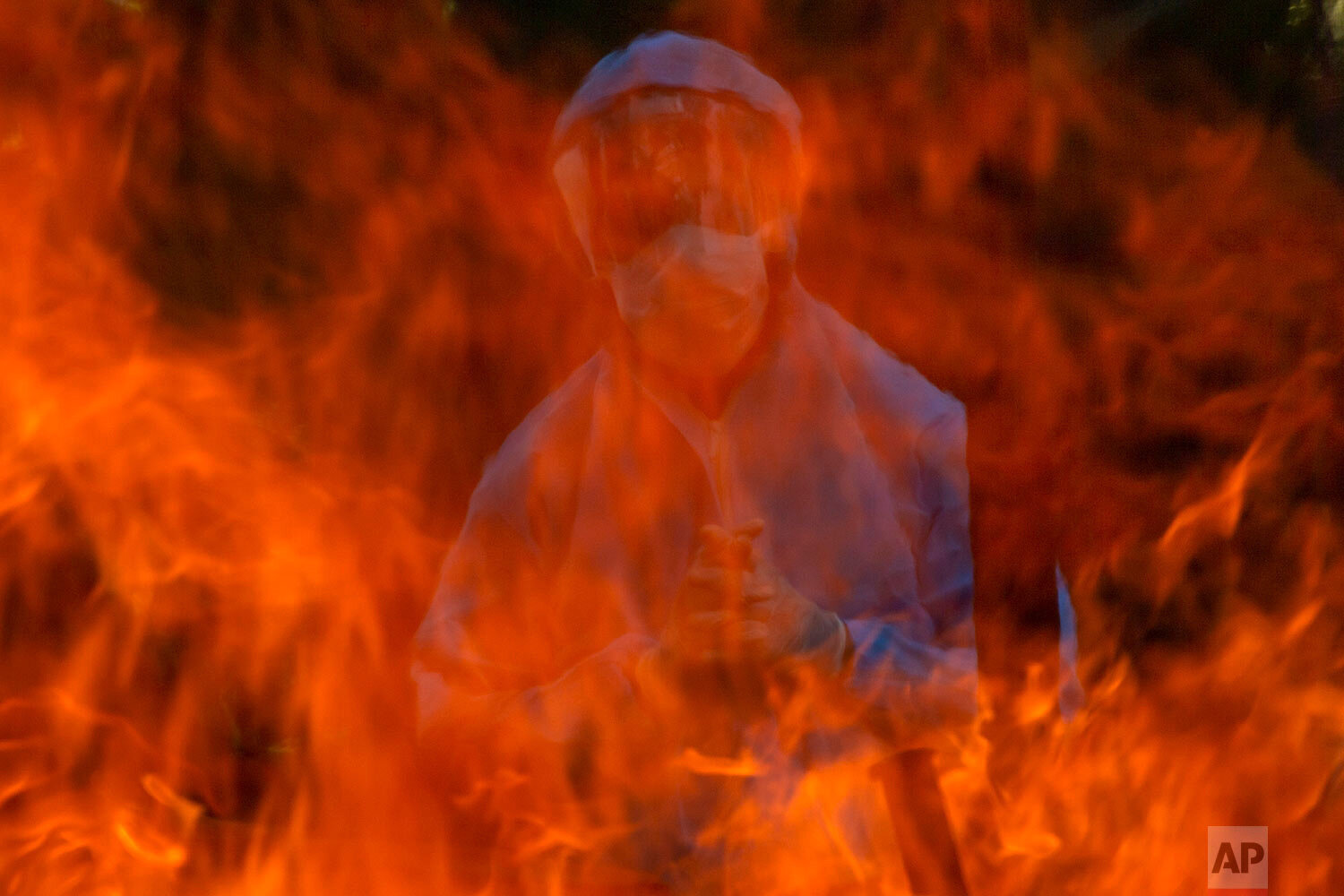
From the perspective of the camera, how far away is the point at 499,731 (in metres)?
2.00

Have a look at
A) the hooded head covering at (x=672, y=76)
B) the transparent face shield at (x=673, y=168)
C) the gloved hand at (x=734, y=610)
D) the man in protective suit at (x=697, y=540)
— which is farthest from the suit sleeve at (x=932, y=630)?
the hooded head covering at (x=672, y=76)

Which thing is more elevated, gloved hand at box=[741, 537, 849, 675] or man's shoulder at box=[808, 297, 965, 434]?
man's shoulder at box=[808, 297, 965, 434]

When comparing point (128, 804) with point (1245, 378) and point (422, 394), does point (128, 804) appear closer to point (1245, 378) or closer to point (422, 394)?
point (422, 394)

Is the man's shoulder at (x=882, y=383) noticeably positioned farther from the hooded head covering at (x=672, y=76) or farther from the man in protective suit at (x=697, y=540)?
the hooded head covering at (x=672, y=76)

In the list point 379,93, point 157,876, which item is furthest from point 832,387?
point 157,876

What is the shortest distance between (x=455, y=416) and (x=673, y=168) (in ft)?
2.27

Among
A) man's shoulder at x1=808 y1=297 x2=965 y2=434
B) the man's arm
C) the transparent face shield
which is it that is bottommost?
the man's arm

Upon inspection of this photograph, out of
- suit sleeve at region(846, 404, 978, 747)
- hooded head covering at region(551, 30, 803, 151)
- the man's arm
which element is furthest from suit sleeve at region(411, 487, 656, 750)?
hooded head covering at region(551, 30, 803, 151)

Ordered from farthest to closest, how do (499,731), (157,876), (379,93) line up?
(157,876), (379,93), (499,731)

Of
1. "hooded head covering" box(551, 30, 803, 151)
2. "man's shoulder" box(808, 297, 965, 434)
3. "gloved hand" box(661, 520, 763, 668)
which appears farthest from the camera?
"man's shoulder" box(808, 297, 965, 434)

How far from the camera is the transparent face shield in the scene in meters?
1.97

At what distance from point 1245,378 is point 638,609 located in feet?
3.76

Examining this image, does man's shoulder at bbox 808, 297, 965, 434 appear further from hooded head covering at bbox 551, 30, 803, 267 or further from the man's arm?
the man's arm

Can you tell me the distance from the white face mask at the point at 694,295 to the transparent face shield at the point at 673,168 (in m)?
0.03
